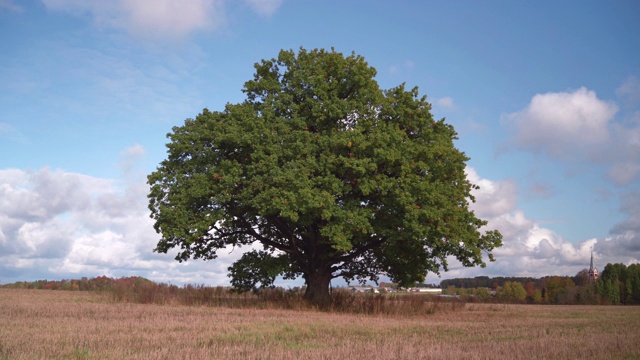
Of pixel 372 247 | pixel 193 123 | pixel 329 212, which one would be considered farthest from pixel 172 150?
pixel 372 247

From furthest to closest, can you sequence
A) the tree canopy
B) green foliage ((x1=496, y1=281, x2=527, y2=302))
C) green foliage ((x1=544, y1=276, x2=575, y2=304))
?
green foliage ((x1=496, y1=281, x2=527, y2=302))
green foliage ((x1=544, y1=276, x2=575, y2=304))
the tree canopy

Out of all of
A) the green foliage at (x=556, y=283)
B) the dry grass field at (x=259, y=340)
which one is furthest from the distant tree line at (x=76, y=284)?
the green foliage at (x=556, y=283)

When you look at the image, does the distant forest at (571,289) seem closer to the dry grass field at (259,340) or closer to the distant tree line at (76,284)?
the distant tree line at (76,284)

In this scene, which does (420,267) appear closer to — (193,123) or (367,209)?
(367,209)

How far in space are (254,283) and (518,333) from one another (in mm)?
16645

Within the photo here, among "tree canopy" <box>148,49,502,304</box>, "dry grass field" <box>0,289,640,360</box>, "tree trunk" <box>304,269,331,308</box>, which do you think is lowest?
"dry grass field" <box>0,289,640,360</box>

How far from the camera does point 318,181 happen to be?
83.7 feet

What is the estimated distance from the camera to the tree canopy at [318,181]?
2542 cm

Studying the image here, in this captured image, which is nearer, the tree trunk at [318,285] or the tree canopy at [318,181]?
the tree canopy at [318,181]

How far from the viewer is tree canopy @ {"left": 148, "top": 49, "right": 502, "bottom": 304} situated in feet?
83.4

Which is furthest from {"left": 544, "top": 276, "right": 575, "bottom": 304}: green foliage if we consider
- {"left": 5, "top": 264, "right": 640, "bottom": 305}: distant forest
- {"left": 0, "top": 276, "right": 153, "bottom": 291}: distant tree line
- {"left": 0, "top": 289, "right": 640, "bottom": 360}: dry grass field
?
{"left": 0, "top": 289, "right": 640, "bottom": 360}: dry grass field

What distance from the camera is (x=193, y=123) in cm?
2944

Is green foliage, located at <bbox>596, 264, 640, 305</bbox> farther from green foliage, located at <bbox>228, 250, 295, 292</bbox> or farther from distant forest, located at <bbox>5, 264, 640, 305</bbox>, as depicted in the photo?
green foliage, located at <bbox>228, 250, 295, 292</bbox>

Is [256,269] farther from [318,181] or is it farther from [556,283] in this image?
[556,283]
